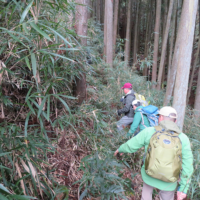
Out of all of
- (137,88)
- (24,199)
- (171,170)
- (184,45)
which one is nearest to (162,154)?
(171,170)

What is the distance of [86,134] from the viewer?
2254 mm

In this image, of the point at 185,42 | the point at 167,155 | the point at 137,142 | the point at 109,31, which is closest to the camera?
the point at 167,155

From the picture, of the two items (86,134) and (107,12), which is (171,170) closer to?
(86,134)

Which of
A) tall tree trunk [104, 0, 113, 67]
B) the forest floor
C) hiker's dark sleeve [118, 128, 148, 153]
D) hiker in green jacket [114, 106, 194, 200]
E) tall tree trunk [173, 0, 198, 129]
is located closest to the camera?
hiker in green jacket [114, 106, 194, 200]

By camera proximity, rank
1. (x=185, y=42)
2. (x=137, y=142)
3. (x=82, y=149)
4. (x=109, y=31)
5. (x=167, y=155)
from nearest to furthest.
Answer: (x=167, y=155), (x=137, y=142), (x=82, y=149), (x=185, y=42), (x=109, y=31)

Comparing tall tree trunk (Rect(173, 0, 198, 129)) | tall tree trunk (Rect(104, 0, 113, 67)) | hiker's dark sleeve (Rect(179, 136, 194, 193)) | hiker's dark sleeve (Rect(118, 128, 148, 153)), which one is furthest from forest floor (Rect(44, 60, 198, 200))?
tall tree trunk (Rect(104, 0, 113, 67))

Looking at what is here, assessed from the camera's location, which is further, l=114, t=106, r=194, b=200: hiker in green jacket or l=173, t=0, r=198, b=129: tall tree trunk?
l=173, t=0, r=198, b=129: tall tree trunk

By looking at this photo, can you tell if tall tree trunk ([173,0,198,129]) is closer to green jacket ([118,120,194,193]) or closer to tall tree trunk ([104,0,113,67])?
green jacket ([118,120,194,193])

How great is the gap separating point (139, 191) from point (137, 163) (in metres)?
0.43

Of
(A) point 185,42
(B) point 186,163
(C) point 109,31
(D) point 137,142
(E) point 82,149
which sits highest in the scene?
(C) point 109,31

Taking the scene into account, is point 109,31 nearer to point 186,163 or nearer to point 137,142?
point 137,142

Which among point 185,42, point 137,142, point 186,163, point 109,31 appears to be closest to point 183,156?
point 186,163

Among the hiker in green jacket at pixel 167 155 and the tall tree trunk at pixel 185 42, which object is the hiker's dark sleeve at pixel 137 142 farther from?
the tall tree trunk at pixel 185 42

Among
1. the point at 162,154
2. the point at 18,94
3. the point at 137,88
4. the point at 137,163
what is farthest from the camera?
the point at 137,88
